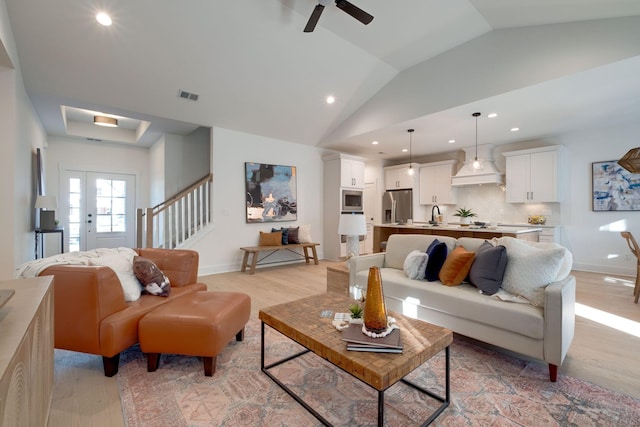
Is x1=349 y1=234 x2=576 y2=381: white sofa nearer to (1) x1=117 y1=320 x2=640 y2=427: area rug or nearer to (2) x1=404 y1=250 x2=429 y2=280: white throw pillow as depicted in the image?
(2) x1=404 y1=250 x2=429 y2=280: white throw pillow

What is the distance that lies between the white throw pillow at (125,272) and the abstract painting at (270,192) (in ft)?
10.9

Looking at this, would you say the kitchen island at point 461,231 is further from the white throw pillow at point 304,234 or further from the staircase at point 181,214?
the staircase at point 181,214

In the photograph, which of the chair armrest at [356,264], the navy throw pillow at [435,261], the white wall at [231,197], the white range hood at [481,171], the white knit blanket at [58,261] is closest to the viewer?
the white knit blanket at [58,261]

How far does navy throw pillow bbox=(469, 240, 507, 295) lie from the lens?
7.74 ft

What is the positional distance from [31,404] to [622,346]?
3853 mm

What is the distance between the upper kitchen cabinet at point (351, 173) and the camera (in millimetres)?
6629

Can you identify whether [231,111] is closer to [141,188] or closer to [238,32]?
[238,32]

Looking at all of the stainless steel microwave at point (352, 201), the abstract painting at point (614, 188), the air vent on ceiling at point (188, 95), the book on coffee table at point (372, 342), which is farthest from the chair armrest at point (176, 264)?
the abstract painting at point (614, 188)

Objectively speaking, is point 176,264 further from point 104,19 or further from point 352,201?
point 352,201

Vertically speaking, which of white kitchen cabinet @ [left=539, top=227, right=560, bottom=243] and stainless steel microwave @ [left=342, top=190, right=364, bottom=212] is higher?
stainless steel microwave @ [left=342, top=190, right=364, bottom=212]

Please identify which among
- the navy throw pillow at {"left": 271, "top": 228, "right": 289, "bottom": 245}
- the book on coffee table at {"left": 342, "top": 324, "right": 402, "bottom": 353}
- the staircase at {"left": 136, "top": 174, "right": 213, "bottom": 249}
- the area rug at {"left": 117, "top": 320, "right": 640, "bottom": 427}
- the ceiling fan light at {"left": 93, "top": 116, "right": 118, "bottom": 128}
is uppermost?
the ceiling fan light at {"left": 93, "top": 116, "right": 118, "bottom": 128}

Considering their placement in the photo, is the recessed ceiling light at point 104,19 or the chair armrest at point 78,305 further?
the recessed ceiling light at point 104,19

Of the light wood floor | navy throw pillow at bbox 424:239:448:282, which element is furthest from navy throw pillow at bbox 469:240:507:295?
the light wood floor

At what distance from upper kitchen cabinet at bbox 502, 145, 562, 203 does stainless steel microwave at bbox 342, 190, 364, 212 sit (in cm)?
311
